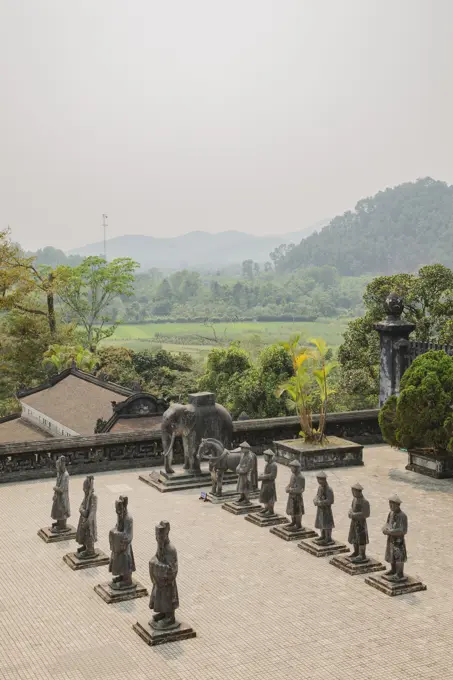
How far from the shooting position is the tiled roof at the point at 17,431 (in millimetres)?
35031

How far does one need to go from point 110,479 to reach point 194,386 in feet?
140

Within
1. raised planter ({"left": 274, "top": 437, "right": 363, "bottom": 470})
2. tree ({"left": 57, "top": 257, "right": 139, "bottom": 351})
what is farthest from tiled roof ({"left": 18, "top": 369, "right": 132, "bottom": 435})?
tree ({"left": 57, "top": 257, "right": 139, "bottom": 351})

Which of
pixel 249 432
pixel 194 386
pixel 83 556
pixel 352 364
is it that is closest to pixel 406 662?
pixel 83 556

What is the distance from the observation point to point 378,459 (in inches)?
906

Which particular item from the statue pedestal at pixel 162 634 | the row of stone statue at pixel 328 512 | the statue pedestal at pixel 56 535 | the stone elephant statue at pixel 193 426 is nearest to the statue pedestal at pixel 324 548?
the row of stone statue at pixel 328 512

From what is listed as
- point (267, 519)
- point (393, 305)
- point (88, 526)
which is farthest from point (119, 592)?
point (393, 305)

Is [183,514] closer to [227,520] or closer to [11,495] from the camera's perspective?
[227,520]

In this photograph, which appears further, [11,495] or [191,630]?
[11,495]

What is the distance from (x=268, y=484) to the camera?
55.2 feet

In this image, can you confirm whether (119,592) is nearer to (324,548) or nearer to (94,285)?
(324,548)

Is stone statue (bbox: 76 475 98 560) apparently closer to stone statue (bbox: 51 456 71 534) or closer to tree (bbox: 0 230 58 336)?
stone statue (bbox: 51 456 71 534)

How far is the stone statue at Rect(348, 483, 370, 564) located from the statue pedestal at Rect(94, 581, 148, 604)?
372 cm

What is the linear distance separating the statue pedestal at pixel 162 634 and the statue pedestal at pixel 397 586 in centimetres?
337

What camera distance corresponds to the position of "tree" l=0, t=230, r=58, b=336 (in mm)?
60469
